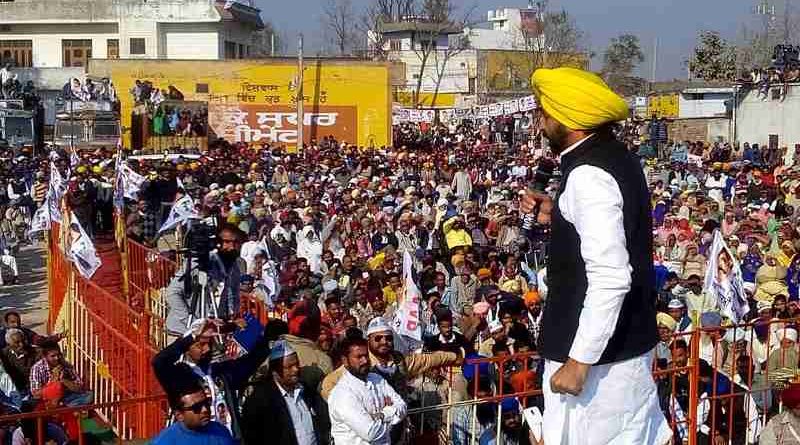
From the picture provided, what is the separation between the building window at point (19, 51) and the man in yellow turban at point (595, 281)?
6228 centimetres

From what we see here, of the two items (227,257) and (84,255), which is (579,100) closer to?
(227,257)

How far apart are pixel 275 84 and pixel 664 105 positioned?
17.8 metres

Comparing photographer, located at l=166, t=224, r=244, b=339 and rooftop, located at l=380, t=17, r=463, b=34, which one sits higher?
rooftop, located at l=380, t=17, r=463, b=34

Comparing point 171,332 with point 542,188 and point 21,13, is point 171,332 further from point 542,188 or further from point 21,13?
point 21,13

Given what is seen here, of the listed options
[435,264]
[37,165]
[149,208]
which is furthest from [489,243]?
[37,165]

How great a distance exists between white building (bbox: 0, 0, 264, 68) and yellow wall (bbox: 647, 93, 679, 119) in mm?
21243

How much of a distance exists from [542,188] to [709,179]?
20.5m

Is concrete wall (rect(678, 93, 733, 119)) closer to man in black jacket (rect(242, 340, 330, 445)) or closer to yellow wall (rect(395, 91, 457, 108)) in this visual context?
yellow wall (rect(395, 91, 457, 108))

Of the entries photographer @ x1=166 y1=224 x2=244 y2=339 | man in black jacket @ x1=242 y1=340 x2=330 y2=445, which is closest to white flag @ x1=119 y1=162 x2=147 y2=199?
photographer @ x1=166 y1=224 x2=244 y2=339

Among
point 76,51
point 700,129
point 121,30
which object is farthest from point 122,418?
point 76,51

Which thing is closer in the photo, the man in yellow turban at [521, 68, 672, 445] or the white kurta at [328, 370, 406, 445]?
the man in yellow turban at [521, 68, 672, 445]

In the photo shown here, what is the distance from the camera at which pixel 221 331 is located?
561 cm

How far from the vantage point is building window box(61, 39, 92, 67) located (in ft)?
198

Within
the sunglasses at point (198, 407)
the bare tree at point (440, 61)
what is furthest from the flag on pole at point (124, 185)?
the bare tree at point (440, 61)
